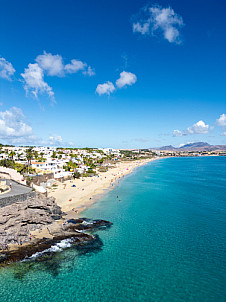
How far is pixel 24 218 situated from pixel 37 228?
251cm

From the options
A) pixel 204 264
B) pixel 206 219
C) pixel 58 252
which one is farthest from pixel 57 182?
pixel 204 264

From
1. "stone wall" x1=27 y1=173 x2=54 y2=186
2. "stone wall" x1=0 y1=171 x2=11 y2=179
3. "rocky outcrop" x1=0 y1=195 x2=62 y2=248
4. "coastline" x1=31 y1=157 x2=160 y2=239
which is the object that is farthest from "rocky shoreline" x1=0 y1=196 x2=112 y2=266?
"stone wall" x1=27 y1=173 x2=54 y2=186

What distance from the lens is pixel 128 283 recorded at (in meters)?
18.5

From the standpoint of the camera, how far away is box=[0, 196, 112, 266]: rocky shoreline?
22672 millimetres

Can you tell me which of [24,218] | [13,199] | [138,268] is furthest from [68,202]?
[138,268]

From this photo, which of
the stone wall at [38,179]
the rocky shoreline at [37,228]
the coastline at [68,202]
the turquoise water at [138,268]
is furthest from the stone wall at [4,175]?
the turquoise water at [138,268]

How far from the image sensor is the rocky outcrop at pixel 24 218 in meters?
24.9

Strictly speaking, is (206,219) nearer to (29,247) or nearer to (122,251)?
(122,251)

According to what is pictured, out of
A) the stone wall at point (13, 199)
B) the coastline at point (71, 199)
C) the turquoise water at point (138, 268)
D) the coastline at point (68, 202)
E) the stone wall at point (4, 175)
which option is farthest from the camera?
the stone wall at point (4, 175)

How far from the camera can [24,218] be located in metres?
27.8

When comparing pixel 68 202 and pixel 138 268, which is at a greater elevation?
pixel 68 202

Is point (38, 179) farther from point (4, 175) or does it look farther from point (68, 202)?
point (68, 202)

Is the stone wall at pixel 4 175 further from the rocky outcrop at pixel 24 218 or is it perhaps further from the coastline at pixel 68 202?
the rocky outcrop at pixel 24 218

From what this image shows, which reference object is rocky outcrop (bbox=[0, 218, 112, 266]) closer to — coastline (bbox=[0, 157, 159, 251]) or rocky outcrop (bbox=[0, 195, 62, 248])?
coastline (bbox=[0, 157, 159, 251])
